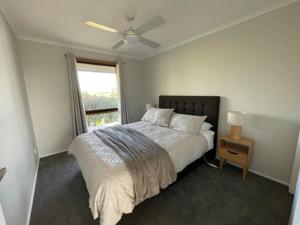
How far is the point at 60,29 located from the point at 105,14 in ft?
3.38

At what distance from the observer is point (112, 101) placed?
4.01 m

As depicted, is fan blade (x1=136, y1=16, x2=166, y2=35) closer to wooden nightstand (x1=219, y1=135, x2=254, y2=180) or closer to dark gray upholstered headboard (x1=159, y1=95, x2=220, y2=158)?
dark gray upholstered headboard (x1=159, y1=95, x2=220, y2=158)

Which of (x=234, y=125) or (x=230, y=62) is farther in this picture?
(x=230, y=62)

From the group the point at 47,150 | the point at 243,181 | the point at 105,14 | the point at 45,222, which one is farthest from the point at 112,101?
the point at 243,181

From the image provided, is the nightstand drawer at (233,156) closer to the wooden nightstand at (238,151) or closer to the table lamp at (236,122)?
the wooden nightstand at (238,151)

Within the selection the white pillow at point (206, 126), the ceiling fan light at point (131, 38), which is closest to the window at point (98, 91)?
the ceiling fan light at point (131, 38)

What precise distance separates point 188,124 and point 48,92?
303cm

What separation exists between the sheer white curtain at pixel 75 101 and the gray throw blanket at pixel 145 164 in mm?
1470

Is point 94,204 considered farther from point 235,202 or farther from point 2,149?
point 235,202

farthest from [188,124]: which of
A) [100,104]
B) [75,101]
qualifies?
[75,101]

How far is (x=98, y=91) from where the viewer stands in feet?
12.2

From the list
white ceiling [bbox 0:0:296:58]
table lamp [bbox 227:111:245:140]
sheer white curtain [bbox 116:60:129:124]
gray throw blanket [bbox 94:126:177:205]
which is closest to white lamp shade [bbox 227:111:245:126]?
table lamp [bbox 227:111:245:140]

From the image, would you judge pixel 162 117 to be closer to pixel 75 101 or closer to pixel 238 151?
pixel 238 151

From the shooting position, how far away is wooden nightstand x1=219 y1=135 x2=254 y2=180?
2.08 m
